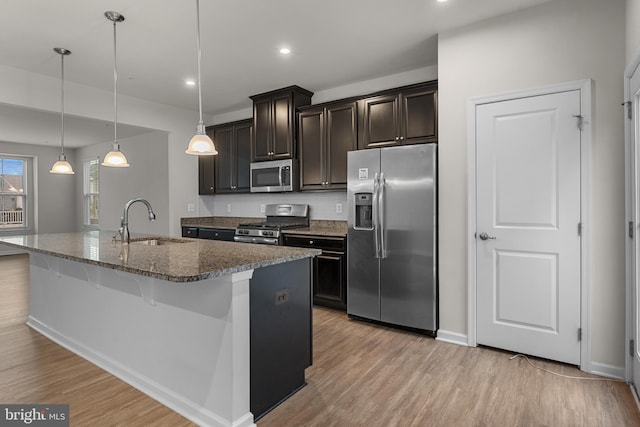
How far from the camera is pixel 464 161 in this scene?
2941 millimetres

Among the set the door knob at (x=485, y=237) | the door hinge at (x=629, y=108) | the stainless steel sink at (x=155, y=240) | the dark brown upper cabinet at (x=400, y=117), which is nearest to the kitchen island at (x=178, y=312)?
the stainless steel sink at (x=155, y=240)

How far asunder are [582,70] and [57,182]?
33.3 ft

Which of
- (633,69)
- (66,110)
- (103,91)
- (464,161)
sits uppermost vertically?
(103,91)

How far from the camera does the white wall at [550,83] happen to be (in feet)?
7.80

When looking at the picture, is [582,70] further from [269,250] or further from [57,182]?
[57,182]

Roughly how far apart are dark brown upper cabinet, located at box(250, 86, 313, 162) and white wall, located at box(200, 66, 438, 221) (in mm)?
367

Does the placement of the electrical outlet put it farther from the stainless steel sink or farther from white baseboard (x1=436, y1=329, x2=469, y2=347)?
white baseboard (x1=436, y1=329, x2=469, y2=347)

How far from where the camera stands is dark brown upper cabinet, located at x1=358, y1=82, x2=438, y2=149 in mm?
3402

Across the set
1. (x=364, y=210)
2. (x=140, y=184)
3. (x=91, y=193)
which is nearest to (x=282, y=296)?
(x=364, y=210)

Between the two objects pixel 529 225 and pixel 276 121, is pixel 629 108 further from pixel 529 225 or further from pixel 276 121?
pixel 276 121

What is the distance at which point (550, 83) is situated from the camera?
2580mm

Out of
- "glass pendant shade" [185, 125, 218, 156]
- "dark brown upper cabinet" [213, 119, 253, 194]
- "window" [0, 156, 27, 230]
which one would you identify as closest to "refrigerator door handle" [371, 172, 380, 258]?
"glass pendant shade" [185, 125, 218, 156]

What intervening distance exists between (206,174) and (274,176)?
60.3 inches

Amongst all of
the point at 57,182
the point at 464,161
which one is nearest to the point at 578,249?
the point at 464,161
